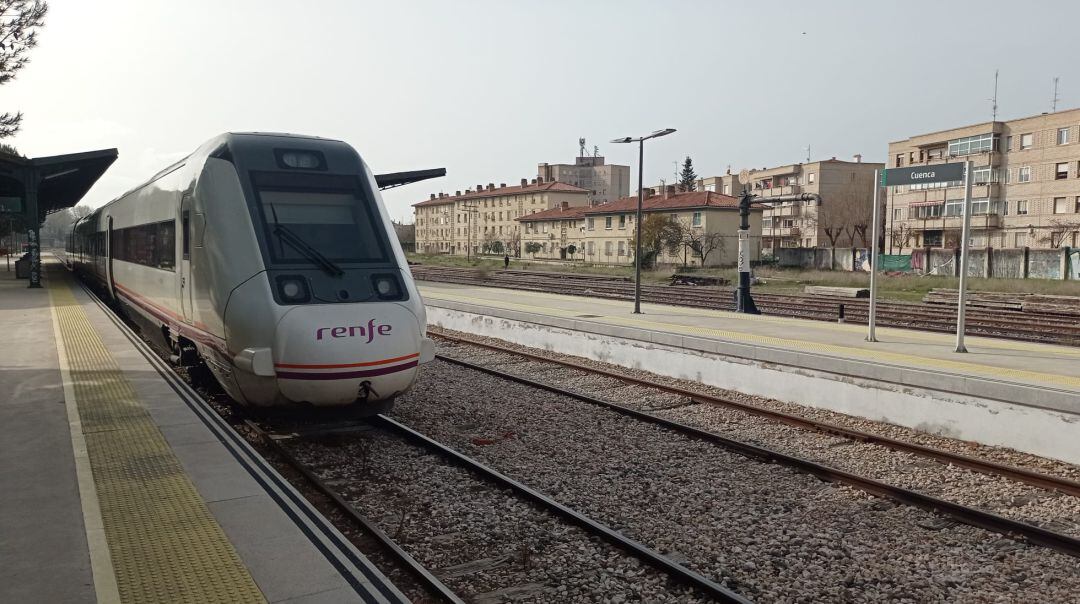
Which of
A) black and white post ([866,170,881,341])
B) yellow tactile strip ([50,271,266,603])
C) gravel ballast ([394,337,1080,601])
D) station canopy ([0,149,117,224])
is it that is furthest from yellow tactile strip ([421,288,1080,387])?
station canopy ([0,149,117,224])

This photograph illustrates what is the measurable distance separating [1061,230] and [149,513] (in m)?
→ 57.3

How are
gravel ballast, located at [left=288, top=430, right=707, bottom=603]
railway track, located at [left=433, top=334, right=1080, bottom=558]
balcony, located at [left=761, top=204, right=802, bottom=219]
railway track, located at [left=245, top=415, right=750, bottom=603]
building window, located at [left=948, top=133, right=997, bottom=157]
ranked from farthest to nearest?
Answer: balcony, located at [left=761, top=204, right=802, bottom=219] → building window, located at [left=948, top=133, right=997, bottom=157] → railway track, located at [left=433, top=334, right=1080, bottom=558] → gravel ballast, located at [left=288, top=430, right=707, bottom=603] → railway track, located at [left=245, top=415, right=750, bottom=603]

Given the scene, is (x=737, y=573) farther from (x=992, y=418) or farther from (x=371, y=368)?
(x=992, y=418)

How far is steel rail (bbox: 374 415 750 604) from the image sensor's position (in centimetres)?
521

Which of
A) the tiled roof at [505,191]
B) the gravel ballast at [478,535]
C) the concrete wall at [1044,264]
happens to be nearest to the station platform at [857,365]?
the gravel ballast at [478,535]

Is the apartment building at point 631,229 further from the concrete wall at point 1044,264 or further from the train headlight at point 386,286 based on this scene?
the train headlight at point 386,286

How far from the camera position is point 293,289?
7461 millimetres

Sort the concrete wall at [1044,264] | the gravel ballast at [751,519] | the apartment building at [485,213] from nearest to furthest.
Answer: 1. the gravel ballast at [751,519]
2. the concrete wall at [1044,264]
3. the apartment building at [485,213]

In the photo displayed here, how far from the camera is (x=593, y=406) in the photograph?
11133mm

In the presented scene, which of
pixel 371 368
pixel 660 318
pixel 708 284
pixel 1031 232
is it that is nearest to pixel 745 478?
pixel 371 368

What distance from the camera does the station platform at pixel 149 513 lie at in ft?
14.3

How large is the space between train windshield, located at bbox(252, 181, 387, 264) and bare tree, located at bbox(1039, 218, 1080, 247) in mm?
53941

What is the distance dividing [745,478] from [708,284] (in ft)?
93.0

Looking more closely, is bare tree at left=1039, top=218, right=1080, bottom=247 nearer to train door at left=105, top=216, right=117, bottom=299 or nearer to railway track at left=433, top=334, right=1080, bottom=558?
railway track at left=433, top=334, right=1080, bottom=558
